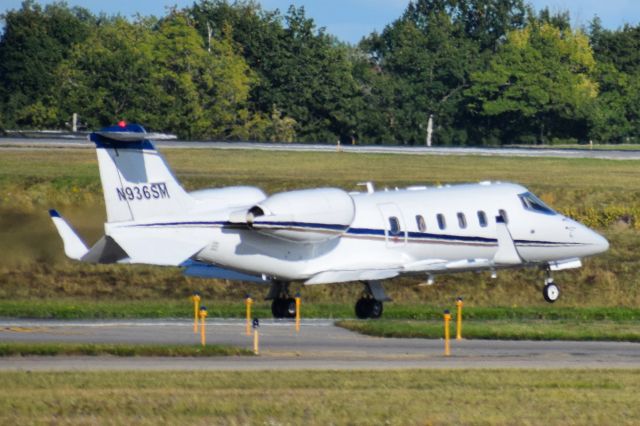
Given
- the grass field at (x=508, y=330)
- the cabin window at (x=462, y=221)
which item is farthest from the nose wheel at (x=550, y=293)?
the grass field at (x=508, y=330)

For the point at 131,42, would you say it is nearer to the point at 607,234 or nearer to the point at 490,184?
the point at 607,234

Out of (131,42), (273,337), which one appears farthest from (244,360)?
(131,42)

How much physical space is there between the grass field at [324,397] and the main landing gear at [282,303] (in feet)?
41.1

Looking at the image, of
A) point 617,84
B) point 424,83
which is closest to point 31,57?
point 424,83

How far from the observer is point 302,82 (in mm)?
110500

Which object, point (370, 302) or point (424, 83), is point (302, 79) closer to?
point (424, 83)

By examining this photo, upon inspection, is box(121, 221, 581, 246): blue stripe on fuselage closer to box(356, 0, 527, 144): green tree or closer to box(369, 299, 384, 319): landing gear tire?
box(369, 299, 384, 319): landing gear tire

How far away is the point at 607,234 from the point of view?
53531 mm

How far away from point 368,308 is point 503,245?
4042 millimetres

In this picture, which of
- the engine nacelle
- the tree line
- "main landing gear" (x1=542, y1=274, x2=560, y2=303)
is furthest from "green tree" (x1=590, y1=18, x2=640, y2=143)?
the engine nacelle

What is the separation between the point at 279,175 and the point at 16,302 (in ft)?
91.7

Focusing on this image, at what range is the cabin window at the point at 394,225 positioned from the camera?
1487 inches

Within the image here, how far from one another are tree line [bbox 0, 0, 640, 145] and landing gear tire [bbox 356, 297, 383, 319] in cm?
6162

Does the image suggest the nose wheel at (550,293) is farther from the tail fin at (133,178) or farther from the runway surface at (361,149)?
the runway surface at (361,149)
